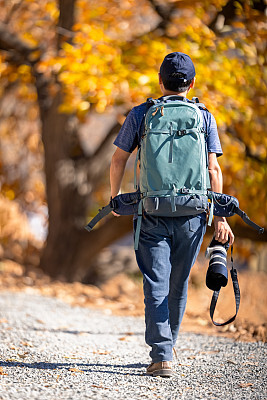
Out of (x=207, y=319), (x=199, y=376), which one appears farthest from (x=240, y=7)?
(x=199, y=376)

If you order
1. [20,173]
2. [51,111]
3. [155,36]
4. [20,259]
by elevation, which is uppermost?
[155,36]

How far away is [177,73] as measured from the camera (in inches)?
121

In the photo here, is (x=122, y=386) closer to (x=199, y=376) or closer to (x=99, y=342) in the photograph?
(x=199, y=376)

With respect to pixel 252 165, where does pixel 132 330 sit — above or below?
below

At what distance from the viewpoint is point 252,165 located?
671 centimetres

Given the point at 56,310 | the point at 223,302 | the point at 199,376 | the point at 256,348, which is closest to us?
the point at 199,376

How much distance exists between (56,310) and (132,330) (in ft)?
3.66

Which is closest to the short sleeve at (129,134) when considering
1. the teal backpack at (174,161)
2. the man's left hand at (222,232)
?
the teal backpack at (174,161)

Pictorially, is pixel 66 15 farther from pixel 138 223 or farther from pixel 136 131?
pixel 138 223

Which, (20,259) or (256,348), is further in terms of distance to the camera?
(20,259)

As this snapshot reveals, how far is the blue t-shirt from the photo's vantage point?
3092 mm

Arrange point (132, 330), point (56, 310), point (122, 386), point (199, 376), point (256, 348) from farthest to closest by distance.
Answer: point (56, 310), point (132, 330), point (256, 348), point (199, 376), point (122, 386)

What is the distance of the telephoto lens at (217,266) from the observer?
2982 mm

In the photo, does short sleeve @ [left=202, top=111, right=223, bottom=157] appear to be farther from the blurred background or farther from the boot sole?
the blurred background
